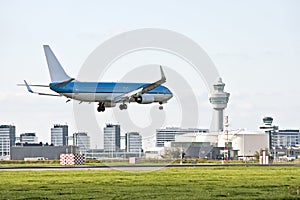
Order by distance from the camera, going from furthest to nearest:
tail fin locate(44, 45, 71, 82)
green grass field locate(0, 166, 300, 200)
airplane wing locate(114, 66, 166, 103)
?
1. tail fin locate(44, 45, 71, 82)
2. airplane wing locate(114, 66, 166, 103)
3. green grass field locate(0, 166, 300, 200)

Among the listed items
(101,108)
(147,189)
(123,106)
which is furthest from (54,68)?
(147,189)

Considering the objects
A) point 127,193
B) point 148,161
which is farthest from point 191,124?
point 127,193

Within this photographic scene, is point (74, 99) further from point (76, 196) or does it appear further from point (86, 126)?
point (76, 196)

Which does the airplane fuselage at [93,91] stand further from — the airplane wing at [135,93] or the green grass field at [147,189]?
the green grass field at [147,189]

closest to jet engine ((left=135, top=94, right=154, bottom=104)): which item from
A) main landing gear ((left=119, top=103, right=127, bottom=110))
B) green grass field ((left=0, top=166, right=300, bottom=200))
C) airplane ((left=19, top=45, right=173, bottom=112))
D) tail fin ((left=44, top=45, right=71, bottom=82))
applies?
airplane ((left=19, top=45, right=173, bottom=112))

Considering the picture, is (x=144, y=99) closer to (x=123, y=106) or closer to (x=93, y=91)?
(x=123, y=106)

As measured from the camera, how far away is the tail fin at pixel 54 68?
105938mm

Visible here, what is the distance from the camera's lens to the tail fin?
348ft

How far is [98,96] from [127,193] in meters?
56.0

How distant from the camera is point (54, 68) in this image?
107188mm

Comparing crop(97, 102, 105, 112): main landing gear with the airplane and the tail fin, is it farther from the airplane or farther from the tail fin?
the tail fin

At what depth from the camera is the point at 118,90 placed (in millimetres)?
102812

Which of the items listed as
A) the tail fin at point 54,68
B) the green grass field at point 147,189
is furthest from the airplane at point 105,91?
the green grass field at point 147,189

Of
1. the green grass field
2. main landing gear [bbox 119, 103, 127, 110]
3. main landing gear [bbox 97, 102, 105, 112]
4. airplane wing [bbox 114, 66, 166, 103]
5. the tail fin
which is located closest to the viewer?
the green grass field
